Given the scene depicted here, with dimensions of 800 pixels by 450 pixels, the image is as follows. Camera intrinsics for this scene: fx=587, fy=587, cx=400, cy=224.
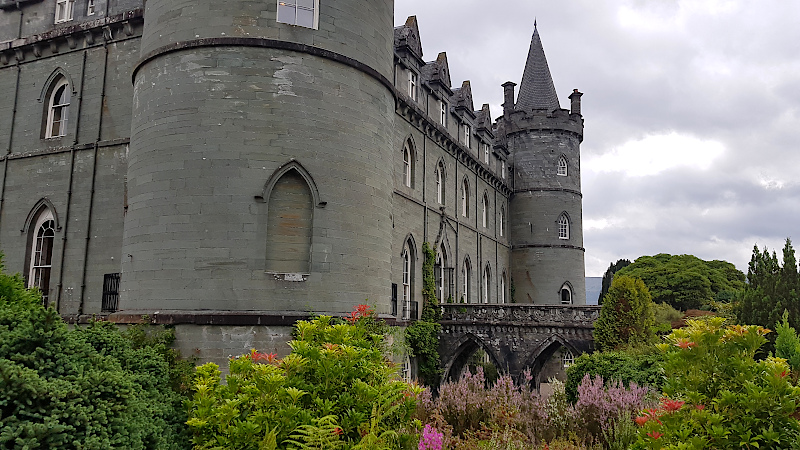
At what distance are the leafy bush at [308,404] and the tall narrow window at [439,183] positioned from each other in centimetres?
1841

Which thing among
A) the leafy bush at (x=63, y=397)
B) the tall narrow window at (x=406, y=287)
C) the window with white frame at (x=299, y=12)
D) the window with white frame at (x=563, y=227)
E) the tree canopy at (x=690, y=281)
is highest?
the window with white frame at (x=299, y=12)

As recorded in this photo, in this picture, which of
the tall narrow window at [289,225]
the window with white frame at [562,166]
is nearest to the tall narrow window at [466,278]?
the window with white frame at [562,166]

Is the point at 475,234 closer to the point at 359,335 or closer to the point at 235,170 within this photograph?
the point at 235,170

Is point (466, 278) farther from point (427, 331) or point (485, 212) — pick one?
point (427, 331)

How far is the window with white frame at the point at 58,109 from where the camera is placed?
17.4m

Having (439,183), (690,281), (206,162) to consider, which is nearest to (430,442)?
(206,162)

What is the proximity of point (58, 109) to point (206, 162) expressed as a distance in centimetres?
890

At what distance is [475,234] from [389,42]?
49.6 ft

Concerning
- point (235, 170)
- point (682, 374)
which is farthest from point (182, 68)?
point (682, 374)

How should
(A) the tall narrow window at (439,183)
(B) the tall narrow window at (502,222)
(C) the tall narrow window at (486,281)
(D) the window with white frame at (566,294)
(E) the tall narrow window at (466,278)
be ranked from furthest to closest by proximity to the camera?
(D) the window with white frame at (566,294) < (B) the tall narrow window at (502,222) < (C) the tall narrow window at (486,281) < (E) the tall narrow window at (466,278) < (A) the tall narrow window at (439,183)

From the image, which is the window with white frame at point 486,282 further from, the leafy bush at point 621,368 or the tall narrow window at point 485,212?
the leafy bush at point 621,368

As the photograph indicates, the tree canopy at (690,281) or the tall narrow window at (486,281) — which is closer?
the tall narrow window at (486,281)

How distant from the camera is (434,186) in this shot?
77.4 feet

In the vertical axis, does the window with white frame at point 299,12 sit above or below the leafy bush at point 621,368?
above
